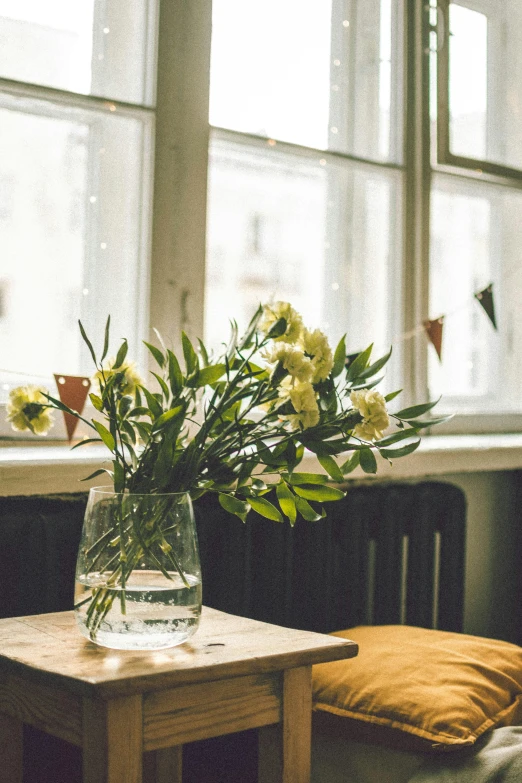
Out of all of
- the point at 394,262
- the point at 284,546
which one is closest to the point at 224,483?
the point at 284,546

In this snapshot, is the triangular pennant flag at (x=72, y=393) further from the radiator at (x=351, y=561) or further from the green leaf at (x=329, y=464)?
the green leaf at (x=329, y=464)

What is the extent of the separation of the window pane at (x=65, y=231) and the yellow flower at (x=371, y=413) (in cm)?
92

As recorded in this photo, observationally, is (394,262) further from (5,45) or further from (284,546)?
(5,45)

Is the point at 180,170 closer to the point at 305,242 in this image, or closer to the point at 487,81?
the point at 305,242

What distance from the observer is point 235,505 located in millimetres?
1316

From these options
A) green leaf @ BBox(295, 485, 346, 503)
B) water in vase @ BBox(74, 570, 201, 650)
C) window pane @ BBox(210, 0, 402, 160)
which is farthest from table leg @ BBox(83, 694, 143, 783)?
window pane @ BBox(210, 0, 402, 160)

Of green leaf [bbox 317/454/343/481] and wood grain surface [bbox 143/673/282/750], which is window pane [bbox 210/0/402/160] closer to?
green leaf [bbox 317/454/343/481]

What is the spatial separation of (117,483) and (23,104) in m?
1.00

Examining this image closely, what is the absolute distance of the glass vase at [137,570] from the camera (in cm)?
125

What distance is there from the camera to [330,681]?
1.71 m

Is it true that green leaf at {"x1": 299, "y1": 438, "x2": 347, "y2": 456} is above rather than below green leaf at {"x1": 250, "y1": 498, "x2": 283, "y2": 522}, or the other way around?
above

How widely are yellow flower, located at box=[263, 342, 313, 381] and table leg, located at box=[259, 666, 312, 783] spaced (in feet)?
1.36

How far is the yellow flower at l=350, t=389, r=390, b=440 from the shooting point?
48.2 inches

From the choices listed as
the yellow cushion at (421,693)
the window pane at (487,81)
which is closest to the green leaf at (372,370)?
the yellow cushion at (421,693)
